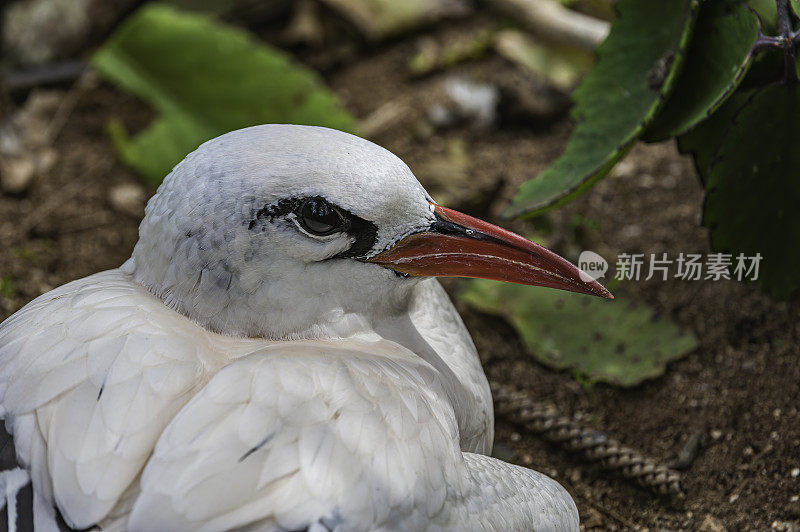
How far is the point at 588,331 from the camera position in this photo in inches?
124

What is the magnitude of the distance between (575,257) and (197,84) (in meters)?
1.95

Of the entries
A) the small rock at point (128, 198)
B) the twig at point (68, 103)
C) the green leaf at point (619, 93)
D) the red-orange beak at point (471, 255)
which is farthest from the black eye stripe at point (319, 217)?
the twig at point (68, 103)

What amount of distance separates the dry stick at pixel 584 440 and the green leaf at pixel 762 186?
658mm

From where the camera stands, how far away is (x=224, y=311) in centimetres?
200

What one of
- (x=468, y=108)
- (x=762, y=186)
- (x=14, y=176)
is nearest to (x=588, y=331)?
(x=762, y=186)

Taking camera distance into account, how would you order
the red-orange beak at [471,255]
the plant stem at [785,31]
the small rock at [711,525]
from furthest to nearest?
the small rock at [711,525], the plant stem at [785,31], the red-orange beak at [471,255]

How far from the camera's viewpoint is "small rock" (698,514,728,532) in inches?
93.6

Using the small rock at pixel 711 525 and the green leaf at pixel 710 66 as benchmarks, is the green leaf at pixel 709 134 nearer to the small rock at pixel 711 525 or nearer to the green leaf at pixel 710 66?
the green leaf at pixel 710 66

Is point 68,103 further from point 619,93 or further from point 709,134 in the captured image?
point 709,134

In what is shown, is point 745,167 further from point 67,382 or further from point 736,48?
point 67,382

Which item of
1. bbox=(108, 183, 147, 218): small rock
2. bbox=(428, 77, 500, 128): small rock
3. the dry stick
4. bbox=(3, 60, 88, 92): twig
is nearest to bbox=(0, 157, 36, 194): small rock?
bbox=(108, 183, 147, 218): small rock

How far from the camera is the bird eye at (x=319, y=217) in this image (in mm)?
1893

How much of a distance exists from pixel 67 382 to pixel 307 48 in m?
3.41

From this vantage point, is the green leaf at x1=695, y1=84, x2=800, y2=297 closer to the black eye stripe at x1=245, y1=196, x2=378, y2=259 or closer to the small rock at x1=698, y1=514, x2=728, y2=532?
the small rock at x1=698, y1=514, x2=728, y2=532
